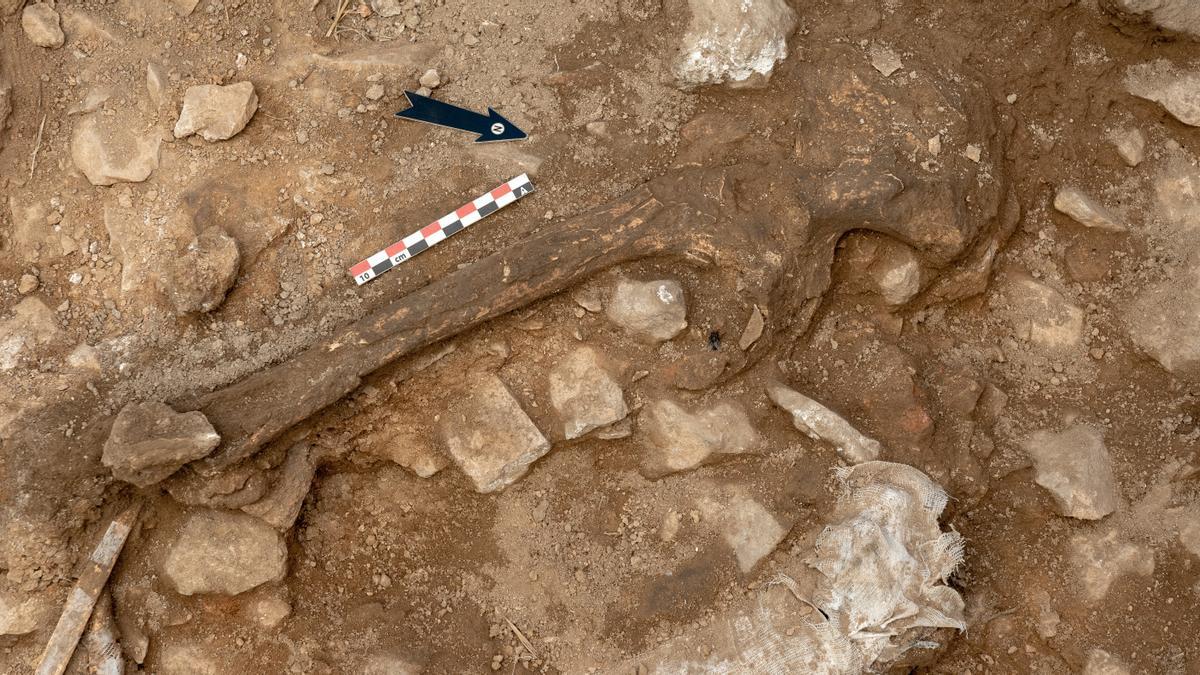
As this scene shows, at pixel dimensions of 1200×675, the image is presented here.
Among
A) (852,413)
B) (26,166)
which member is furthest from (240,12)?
(852,413)

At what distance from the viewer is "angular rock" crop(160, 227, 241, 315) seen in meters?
5.19

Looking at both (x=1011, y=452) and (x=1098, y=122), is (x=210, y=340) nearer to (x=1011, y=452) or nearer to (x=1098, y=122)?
(x=1011, y=452)

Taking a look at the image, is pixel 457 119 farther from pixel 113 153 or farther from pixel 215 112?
pixel 113 153

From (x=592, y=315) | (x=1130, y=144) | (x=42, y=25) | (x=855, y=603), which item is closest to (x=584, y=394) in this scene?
(x=592, y=315)

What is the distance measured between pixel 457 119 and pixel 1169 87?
4113mm

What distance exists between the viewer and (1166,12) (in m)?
5.59

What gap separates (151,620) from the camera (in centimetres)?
519

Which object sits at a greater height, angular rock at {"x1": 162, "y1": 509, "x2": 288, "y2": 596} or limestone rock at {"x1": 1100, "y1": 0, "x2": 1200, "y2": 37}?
limestone rock at {"x1": 1100, "y1": 0, "x2": 1200, "y2": 37}

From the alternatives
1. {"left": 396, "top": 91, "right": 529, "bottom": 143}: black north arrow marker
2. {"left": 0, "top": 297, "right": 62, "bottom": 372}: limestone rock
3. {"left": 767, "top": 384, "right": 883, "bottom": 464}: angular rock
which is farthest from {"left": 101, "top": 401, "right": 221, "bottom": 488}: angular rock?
{"left": 767, "top": 384, "right": 883, "bottom": 464}: angular rock

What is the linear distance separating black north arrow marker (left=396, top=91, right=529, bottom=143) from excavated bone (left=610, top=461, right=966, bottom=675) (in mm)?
2724

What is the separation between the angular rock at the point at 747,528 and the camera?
17.6 ft

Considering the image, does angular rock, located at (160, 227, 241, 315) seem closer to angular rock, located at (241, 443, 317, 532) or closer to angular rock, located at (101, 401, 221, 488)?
angular rock, located at (101, 401, 221, 488)

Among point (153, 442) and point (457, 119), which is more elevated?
point (457, 119)

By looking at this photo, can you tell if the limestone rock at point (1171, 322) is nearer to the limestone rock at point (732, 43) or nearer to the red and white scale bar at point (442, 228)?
the limestone rock at point (732, 43)
